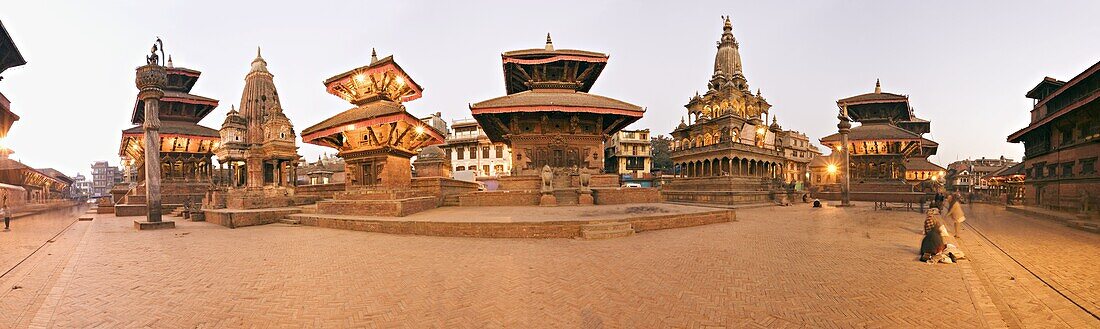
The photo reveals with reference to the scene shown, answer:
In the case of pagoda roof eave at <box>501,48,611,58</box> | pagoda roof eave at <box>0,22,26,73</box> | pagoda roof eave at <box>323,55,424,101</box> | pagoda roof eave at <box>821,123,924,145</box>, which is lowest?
pagoda roof eave at <box>821,123,924,145</box>

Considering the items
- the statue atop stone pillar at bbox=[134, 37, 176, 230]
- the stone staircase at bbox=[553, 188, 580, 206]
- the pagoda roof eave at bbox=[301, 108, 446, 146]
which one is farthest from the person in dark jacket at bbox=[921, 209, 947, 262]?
the statue atop stone pillar at bbox=[134, 37, 176, 230]

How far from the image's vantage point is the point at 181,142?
1076 inches

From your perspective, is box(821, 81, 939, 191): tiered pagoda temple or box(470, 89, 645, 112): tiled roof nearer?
box(470, 89, 645, 112): tiled roof

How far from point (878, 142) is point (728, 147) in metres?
15.7

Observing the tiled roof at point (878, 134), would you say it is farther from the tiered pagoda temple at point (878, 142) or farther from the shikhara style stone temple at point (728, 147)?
the shikhara style stone temple at point (728, 147)

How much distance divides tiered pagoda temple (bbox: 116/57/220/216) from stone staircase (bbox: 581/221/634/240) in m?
29.9

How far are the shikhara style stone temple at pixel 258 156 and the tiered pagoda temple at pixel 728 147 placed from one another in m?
28.3

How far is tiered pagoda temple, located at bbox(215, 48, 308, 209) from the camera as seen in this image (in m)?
19.1

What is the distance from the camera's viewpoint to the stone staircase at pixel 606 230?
388 inches

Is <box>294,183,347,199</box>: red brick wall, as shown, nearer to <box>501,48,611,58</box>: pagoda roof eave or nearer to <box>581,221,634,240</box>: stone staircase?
<box>501,48,611,58</box>: pagoda roof eave

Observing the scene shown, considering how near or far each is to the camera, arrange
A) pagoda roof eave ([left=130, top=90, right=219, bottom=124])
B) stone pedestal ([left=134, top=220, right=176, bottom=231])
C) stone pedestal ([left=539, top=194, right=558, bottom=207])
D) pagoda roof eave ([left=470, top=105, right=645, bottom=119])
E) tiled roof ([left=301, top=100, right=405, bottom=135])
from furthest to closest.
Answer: pagoda roof eave ([left=130, top=90, right=219, bottom=124]), pagoda roof eave ([left=470, top=105, right=645, bottom=119]), stone pedestal ([left=539, top=194, right=558, bottom=207]), tiled roof ([left=301, top=100, right=405, bottom=135]), stone pedestal ([left=134, top=220, right=176, bottom=231])

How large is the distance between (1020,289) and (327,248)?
13.4 metres

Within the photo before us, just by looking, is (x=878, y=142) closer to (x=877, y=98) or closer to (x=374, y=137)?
(x=877, y=98)

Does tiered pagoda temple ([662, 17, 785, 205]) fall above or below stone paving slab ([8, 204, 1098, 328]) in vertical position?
above
